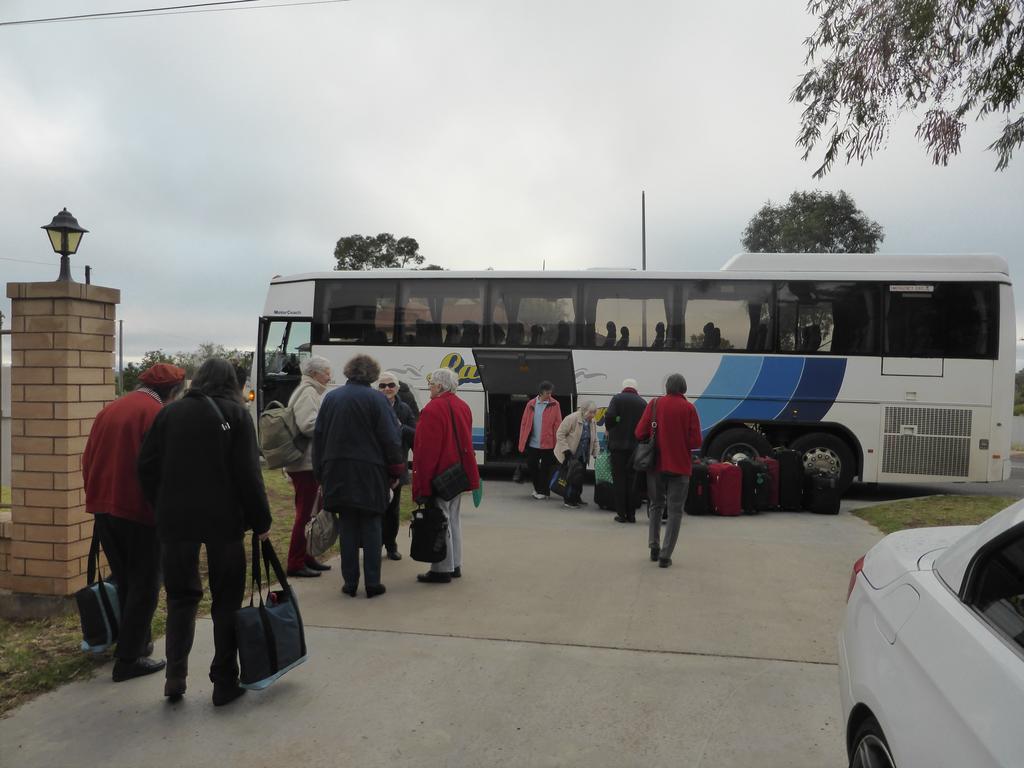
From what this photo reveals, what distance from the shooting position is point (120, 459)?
4.40 meters

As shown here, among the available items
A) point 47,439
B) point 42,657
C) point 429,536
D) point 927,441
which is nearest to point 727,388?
point 927,441

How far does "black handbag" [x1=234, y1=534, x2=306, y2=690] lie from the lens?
404cm

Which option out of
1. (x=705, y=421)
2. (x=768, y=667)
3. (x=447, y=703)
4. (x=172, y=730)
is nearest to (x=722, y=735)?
(x=768, y=667)

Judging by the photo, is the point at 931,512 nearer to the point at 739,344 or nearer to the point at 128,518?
the point at 739,344

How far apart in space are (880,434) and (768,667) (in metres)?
8.55

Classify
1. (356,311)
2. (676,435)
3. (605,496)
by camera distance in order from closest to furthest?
(676,435), (605,496), (356,311)

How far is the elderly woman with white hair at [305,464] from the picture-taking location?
6570mm

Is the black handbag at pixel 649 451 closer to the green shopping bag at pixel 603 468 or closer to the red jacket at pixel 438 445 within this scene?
the red jacket at pixel 438 445

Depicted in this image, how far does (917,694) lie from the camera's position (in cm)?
221

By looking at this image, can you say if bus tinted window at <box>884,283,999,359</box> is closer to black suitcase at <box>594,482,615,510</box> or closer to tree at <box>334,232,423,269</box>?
black suitcase at <box>594,482,615,510</box>

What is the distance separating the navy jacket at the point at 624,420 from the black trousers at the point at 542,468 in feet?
5.46

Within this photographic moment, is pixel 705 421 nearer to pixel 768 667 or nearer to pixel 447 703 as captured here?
pixel 768 667

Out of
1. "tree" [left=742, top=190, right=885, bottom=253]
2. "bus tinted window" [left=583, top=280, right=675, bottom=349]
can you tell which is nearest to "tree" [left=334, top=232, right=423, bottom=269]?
"tree" [left=742, top=190, right=885, bottom=253]

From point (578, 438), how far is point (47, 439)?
6.96m
